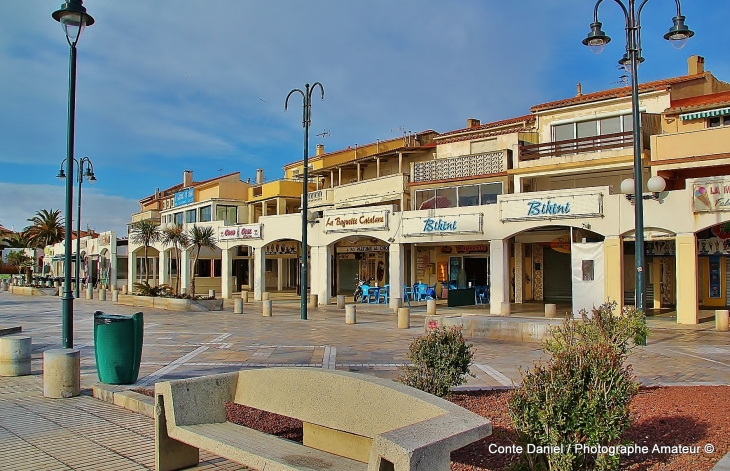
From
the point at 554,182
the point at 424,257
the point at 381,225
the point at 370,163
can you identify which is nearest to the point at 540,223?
the point at 554,182

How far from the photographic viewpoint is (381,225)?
27.2 m

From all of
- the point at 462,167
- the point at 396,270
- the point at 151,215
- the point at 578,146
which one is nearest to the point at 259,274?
the point at 396,270

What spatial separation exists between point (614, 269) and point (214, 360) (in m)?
13.8

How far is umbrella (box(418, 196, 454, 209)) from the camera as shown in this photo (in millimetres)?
28000

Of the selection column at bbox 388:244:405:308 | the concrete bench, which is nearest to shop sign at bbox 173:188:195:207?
column at bbox 388:244:405:308

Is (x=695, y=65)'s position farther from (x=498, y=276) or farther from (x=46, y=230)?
(x=46, y=230)

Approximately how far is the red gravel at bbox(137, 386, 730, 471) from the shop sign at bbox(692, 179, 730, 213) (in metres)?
11.2

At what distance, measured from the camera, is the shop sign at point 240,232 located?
3400 cm

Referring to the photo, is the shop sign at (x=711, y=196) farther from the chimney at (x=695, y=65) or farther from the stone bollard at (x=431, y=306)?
the chimney at (x=695, y=65)

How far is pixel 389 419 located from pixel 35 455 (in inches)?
144

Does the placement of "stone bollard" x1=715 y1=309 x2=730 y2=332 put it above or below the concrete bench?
below

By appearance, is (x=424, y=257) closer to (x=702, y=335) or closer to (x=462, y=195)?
(x=462, y=195)

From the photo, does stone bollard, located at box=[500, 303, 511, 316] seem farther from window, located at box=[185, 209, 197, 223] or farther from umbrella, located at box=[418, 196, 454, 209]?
window, located at box=[185, 209, 197, 223]

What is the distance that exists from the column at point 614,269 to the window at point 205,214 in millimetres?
30892
